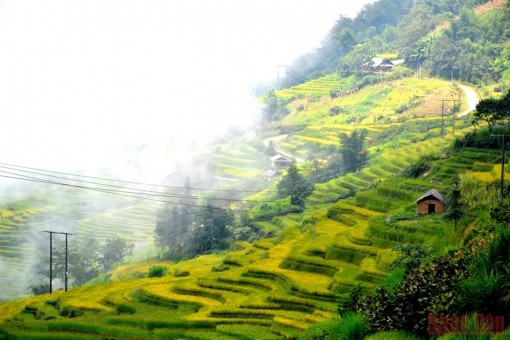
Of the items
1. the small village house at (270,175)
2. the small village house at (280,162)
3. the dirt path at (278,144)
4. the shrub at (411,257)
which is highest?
the dirt path at (278,144)

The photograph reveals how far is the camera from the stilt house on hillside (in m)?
28.3

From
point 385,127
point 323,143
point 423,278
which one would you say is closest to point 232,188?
point 323,143

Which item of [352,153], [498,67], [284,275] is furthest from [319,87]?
[284,275]

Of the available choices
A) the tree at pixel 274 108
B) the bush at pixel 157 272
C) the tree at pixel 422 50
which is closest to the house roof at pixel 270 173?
the tree at pixel 274 108

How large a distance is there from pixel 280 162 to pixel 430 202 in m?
35.8

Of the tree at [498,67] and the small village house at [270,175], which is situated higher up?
the tree at [498,67]

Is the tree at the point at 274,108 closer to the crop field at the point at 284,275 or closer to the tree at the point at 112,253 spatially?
the crop field at the point at 284,275

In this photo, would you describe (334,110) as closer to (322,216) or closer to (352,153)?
(352,153)

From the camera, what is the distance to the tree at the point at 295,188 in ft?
162

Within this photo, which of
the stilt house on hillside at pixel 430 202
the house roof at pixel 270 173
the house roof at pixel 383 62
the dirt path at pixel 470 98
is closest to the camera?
the stilt house on hillside at pixel 430 202

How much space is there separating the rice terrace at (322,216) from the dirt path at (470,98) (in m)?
0.48

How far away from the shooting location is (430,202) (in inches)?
1121

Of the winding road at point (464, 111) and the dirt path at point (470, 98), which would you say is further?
the winding road at point (464, 111)

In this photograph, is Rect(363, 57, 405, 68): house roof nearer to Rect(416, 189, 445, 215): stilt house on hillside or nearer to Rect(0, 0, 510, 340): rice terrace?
Rect(0, 0, 510, 340): rice terrace
